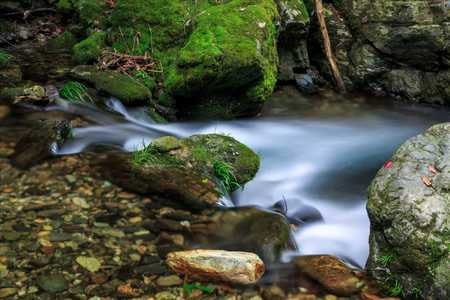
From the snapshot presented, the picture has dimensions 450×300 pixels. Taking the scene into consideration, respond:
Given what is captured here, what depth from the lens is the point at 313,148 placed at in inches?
294

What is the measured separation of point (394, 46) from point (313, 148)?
3774mm

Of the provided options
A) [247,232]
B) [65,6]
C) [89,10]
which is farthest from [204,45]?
[65,6]

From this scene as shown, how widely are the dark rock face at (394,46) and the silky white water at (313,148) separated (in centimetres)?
60

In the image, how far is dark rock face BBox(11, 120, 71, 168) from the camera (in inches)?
Answer: 210

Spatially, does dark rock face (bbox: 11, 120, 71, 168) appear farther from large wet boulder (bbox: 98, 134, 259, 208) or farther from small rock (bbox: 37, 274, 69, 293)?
small rock (bbox: 37, 274, 69, 293)

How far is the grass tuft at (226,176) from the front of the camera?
529 centimetres

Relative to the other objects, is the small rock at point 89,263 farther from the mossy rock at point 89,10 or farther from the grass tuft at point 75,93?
the mossy rock at point 89,10

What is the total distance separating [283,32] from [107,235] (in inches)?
253

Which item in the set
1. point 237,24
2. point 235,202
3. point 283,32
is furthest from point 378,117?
point 235,202

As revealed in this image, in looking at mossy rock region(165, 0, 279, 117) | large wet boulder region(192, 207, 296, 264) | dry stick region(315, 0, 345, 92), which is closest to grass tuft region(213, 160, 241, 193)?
large wet boulder region(192, 207, 296, 264)

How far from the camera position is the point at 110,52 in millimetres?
8680

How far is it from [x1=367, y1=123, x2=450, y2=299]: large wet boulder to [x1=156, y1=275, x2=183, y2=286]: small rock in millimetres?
1599

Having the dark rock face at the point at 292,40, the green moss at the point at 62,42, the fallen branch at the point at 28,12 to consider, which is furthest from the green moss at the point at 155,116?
the fallen branch at the point at 28,12

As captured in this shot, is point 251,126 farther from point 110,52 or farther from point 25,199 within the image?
point 25,199
